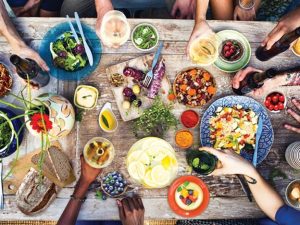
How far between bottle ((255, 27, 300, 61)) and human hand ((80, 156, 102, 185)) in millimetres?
934

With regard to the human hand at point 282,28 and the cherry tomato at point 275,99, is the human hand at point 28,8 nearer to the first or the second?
the human hand at point 282,28

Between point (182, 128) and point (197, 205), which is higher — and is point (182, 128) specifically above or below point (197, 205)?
above

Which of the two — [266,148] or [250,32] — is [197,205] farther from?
[250,32]

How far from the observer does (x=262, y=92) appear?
184cm

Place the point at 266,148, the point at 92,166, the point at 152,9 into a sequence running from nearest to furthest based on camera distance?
the point at 92,166 → the point at 266,148 → the point at 152,9

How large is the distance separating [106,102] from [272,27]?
0.88m

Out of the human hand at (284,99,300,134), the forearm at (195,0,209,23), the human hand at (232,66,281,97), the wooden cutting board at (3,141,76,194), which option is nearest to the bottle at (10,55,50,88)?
the wooden cutting board at (3,141,76,194)

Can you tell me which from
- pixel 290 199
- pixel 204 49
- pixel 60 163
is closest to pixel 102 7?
pixel 204 49

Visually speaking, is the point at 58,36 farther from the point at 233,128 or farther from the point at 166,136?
the point at 233,128

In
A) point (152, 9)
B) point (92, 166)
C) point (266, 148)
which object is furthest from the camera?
point (152, 9)

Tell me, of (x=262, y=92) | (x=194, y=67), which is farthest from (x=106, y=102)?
(x=262, y=92)

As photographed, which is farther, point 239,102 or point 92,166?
point 239,102

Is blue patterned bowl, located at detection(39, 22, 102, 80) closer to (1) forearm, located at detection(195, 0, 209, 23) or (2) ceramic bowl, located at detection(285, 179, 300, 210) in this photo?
(1) forearm, located at detection(195, 0, 209, 23)

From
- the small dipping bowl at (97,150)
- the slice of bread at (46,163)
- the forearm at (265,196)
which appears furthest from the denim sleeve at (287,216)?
the slice of bread at (46,163)
